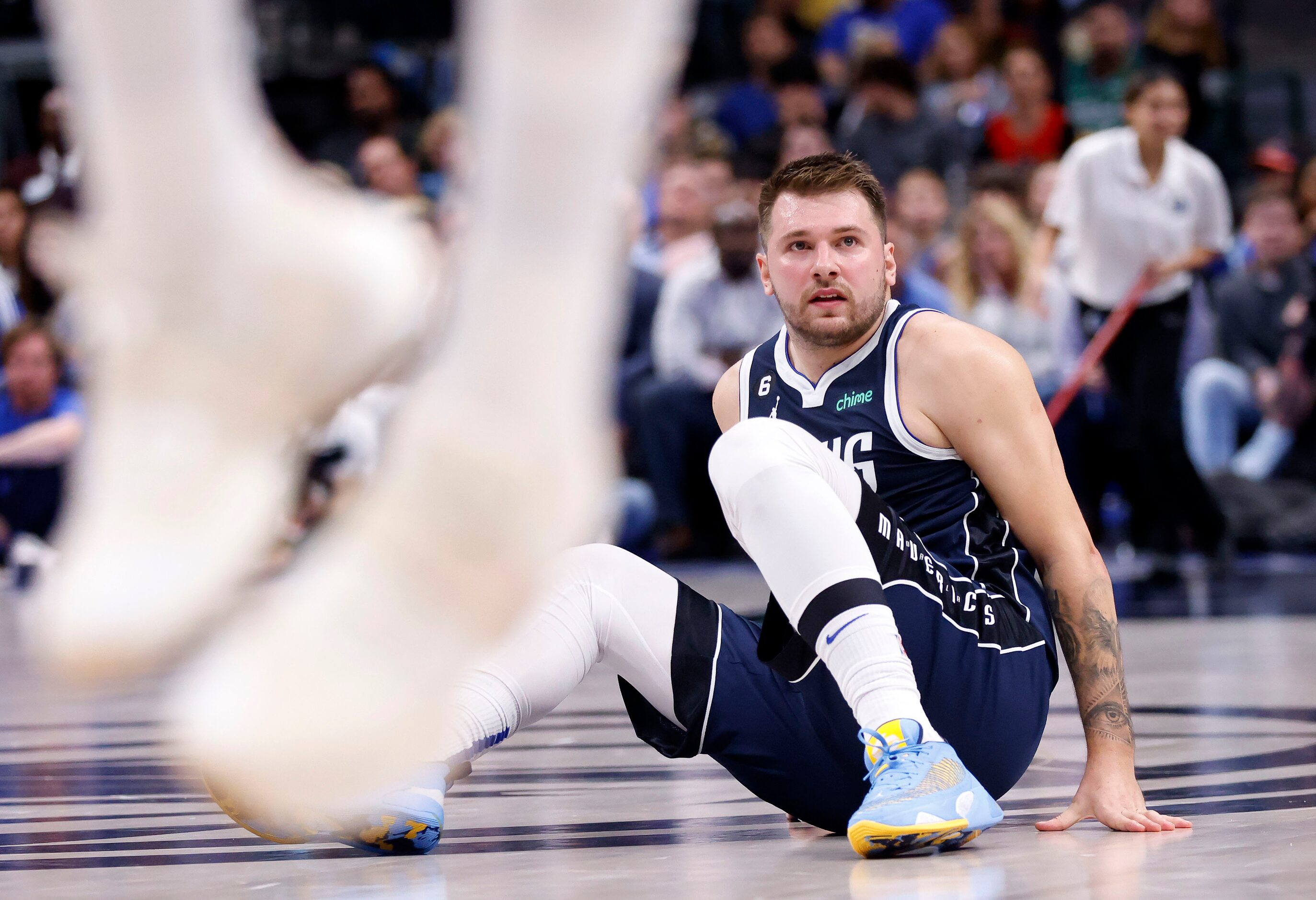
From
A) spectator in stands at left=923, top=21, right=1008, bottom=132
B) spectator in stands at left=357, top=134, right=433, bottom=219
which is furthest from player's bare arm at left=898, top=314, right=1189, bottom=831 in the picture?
spectator in stands at left=923, top=21, right=1008, bottom=132

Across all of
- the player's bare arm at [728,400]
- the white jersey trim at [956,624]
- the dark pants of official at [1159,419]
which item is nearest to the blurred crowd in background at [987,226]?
the dark pants of official at [1159,419]

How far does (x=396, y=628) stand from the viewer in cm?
137

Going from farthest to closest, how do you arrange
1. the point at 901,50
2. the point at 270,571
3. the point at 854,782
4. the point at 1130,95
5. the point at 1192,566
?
1. the point at 901,50
2. the point at 1192,566
3. the point at 1130,95
4. the point at 854,782
5. the point at 270,571

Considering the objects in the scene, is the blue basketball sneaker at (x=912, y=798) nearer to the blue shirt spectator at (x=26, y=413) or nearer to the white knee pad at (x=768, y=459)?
the white knee pad at (x=768, y=459)

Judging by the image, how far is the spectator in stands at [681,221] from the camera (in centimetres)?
817

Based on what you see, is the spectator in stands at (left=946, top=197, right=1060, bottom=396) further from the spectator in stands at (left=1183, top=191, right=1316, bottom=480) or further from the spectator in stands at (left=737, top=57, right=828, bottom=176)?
the spectator in stands at (left=737, top=57, right=828, bottom=176)

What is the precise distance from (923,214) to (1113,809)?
5989 mm

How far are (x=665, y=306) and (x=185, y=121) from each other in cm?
650

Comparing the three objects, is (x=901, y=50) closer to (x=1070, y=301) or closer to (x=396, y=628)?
(x=1070, y=301)

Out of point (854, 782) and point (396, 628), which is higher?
point (396, 628)

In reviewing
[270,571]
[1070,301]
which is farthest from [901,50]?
[270,571]

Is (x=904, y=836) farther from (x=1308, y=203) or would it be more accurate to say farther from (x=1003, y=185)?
(x=1308, y=203)

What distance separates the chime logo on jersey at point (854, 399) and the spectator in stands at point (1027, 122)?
614 cm

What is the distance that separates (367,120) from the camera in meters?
9.42
